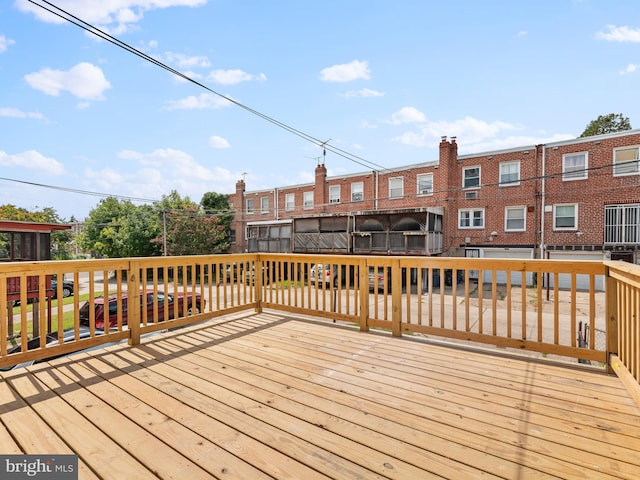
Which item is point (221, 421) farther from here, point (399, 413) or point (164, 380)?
point (399, 413)

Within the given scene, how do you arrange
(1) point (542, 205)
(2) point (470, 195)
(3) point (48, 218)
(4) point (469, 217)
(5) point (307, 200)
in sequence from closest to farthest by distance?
(1) point (542, 205) < (2) point (470, 195) < (4) point (469, 217) < (5) point (307, 200) < (3) point (48, 218)

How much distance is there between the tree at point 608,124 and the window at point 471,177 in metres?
13.4

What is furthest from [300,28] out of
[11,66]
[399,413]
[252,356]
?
[11,66]

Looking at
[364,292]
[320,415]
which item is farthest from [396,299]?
[320,415]

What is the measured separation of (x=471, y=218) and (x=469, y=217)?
13 cm

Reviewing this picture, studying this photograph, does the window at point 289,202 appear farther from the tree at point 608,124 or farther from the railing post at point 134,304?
the tree at point 608,124

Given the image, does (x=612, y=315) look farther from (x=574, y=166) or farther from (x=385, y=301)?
(x=574, y=166)

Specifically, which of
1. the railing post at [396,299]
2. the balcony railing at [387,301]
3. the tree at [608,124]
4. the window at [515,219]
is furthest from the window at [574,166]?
the railing post at [396,299]

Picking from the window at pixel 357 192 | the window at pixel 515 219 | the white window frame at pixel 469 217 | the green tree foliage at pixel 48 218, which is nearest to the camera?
the window at pixel 515 219

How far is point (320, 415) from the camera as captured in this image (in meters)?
2.01

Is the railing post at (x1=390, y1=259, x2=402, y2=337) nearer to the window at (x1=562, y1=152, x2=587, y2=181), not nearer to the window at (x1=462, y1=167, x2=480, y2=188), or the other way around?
the window at (x1=562, y1=152, x2=587, y2=181)

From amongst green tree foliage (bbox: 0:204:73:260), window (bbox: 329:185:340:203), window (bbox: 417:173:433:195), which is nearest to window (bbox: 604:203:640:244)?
window (bbox: 417:173:433:195)

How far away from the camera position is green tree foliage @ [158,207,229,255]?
25.0m

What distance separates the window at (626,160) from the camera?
1534 cm
